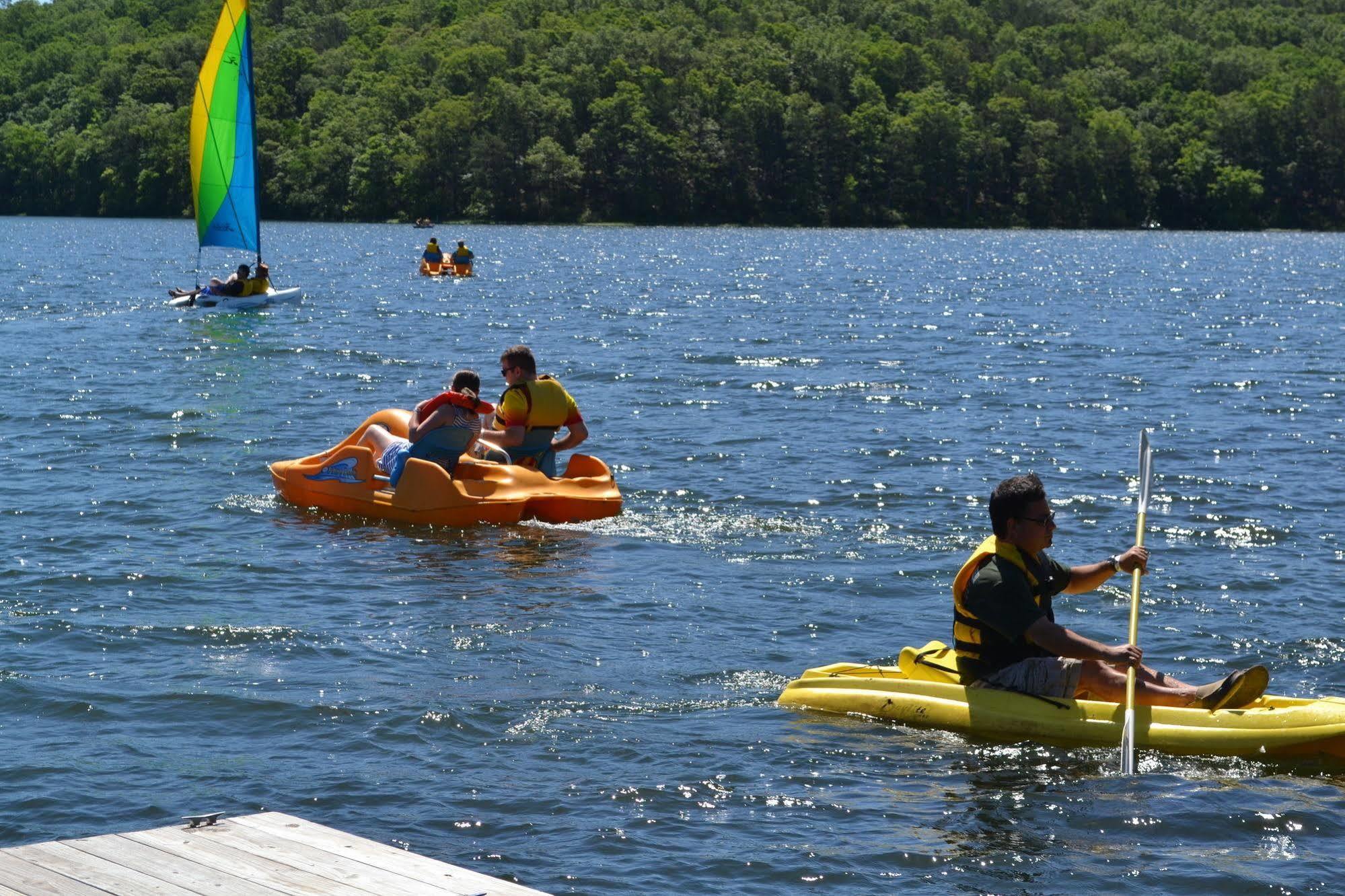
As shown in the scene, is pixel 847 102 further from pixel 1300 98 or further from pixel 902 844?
pixel 902 844

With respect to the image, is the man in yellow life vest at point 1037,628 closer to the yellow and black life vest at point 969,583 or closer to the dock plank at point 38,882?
the yellow and black life vest at point 969,583

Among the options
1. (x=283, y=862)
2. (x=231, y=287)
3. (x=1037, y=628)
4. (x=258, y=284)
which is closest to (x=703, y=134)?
(x=258, y=284)

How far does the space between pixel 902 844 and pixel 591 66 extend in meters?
121

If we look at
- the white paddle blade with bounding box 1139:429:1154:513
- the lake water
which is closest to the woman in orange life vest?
the lake water

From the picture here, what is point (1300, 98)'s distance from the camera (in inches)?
4847

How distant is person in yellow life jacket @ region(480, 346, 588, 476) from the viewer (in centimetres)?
1509

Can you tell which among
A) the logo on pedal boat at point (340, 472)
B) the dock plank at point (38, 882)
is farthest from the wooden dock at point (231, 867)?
the logo on pedal boat at point (340, 472)

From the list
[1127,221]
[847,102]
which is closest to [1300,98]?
[1127,221]

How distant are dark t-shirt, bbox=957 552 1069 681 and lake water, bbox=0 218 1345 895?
58 centimetres

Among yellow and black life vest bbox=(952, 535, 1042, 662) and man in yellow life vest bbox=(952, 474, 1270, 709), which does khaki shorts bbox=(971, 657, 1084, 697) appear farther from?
yellow and black life vest bbox=(952, 535, 1042, 662)

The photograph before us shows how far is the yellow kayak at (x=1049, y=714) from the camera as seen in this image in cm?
887

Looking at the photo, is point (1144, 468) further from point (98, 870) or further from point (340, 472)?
point (340, 472)

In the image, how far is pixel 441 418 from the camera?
14.4 m

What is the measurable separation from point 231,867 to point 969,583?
14.2 ft
